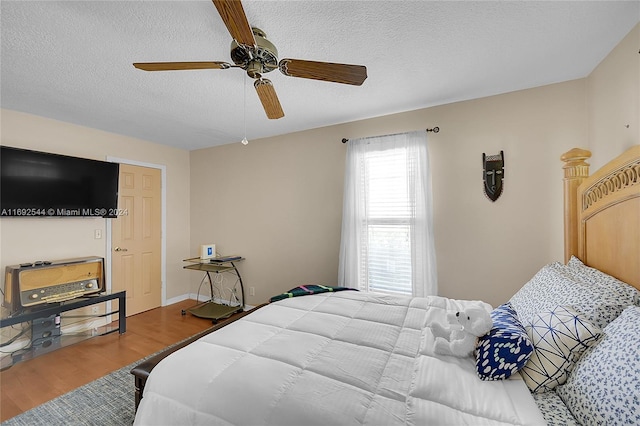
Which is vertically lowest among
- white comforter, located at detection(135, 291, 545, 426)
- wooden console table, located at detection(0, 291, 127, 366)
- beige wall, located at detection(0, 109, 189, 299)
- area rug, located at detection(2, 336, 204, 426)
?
area rug, located at detection(2, 336, 204, 426)

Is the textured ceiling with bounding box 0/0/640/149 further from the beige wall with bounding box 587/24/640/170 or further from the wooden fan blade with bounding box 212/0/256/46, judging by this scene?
the wooden fan blade with bounding box 212/0/256/46

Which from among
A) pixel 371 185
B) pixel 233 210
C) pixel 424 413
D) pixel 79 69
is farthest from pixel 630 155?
pixel 233 210

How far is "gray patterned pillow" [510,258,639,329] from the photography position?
3.94 ft

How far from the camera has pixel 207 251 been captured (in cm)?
403

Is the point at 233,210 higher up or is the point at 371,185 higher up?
the point at 371,185

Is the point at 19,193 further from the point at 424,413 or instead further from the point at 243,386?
the point at 424,413

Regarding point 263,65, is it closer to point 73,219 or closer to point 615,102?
point 615,102

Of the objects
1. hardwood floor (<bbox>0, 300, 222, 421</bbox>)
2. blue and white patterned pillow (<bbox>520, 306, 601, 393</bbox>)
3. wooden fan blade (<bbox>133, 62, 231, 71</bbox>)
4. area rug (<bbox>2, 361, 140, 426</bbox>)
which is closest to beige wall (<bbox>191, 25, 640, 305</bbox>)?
hardwood floor (<bbox>0, 300, 222, 421</bbox>)

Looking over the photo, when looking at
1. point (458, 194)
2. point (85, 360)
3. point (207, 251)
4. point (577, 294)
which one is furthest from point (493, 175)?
point (85, 360)

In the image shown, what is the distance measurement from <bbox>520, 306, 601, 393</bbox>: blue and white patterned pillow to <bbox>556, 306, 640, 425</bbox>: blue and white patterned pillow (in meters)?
0.03

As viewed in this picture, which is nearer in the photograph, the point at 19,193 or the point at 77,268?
the point at 19,193

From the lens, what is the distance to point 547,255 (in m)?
2.35

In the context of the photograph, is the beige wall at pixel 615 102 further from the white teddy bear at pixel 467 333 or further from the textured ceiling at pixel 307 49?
the white teddy bear at pixel 467 333

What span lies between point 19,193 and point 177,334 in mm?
2190
